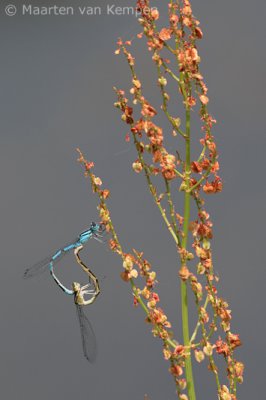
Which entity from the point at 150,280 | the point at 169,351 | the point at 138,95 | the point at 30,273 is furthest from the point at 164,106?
the point at 30,273

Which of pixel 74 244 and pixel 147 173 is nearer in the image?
pixel 147 173

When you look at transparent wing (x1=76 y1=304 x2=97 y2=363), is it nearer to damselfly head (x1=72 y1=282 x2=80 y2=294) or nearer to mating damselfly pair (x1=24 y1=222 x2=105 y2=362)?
mating damselfly pair (x1=24 y1=222 x2=105 y2=362)

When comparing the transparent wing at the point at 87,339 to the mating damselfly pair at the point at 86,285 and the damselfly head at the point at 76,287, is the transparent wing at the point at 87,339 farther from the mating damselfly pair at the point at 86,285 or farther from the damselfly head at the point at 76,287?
the damselfly head at the point at 76,287

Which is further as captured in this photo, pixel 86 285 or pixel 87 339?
pixel 87 339

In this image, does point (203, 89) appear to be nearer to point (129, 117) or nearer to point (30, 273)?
point (129, 117)

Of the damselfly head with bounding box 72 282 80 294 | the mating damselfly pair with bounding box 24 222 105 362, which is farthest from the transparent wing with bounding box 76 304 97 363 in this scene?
the damselfly head with bounding box 72 282 80 294

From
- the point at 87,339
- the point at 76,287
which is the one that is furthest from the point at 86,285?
the point at 87,339

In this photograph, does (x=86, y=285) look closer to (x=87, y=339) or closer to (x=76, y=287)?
(x=76, y=287)

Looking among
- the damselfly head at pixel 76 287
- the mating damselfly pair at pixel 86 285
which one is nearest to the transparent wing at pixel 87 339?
the mating damselfly pair at pixel 86 285
